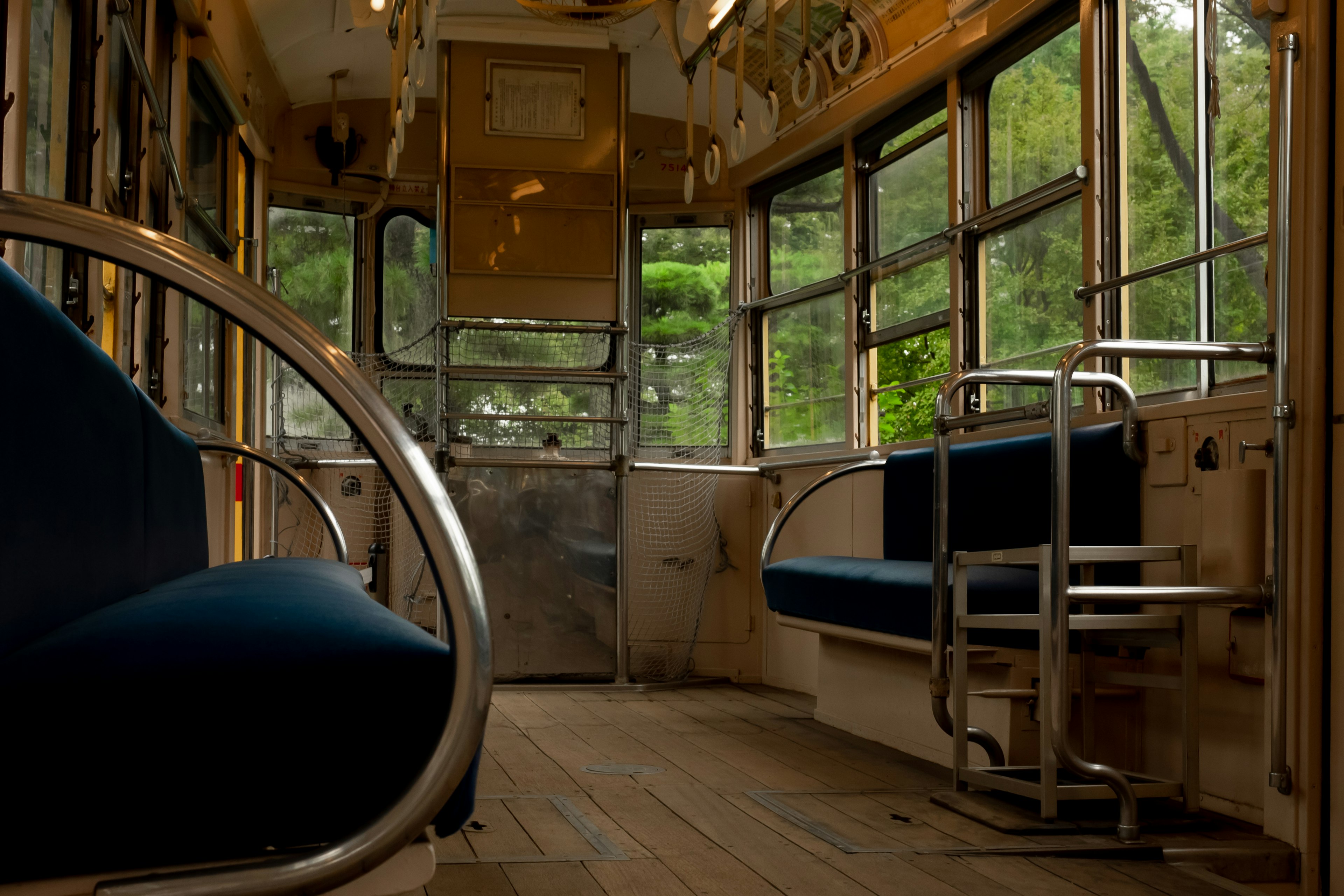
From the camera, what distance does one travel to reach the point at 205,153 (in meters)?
4.79

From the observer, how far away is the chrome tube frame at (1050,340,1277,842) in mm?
2523

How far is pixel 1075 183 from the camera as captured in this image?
12.1 feet

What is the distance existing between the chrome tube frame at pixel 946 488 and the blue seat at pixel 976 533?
0.18ft

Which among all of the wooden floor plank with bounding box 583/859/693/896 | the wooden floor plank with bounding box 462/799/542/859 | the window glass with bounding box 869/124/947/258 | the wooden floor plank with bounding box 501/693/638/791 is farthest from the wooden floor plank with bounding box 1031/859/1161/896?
the window glass with bounding box 869/124/947/258

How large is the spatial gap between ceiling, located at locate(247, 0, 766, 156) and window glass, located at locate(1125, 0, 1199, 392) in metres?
2.27

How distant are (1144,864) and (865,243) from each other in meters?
3.26

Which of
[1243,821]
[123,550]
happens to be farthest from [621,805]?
[123,550]

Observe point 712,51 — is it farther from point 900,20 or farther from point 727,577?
point 727,577

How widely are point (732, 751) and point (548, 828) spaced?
1183 mm

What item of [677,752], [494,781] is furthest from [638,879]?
[677,752]

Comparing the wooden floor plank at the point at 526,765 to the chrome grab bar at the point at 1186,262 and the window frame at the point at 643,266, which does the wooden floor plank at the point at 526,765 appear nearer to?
the chrome grab bar at the point at 1186,262

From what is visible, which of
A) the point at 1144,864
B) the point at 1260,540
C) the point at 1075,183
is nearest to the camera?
the point at 1144,864

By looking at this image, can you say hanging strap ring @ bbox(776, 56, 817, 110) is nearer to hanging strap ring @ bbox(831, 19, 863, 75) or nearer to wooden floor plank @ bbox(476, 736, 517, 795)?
hanging strap ring @ bbox(831, 19, 863, 75)

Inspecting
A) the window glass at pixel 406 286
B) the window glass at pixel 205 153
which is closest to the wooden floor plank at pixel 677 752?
the window glass at pixel 406 286
